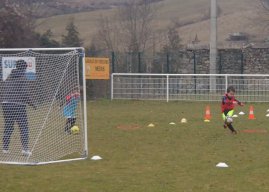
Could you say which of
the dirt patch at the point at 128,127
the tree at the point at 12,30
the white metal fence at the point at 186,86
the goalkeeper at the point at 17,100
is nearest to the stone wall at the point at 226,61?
the white metal fence at the point at 186,86

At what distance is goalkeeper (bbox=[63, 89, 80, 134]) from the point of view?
1503cm

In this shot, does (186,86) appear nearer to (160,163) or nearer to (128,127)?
(128,127)

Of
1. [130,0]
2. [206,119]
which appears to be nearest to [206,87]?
[206,119]

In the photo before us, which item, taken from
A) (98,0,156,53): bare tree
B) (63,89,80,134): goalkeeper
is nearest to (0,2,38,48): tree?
(63,89,80,134): goalkeeper

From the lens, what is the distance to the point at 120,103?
26.9 m

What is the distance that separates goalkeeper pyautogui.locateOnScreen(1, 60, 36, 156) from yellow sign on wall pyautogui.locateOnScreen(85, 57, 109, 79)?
14473 mm

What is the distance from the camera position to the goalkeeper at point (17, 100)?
12.4 meters

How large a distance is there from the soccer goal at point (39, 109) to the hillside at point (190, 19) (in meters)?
50.8

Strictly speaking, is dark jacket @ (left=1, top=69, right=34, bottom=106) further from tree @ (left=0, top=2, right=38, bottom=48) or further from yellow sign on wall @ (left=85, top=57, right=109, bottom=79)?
tree @ (left=0, top=2, right=38, bottom=48)

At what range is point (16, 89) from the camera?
12391mm

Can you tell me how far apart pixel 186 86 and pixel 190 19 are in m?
60.7

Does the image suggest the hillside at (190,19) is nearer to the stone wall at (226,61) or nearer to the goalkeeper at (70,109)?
the stone wall at (226,61)

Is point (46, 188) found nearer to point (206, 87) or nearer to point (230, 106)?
point (230, 106)

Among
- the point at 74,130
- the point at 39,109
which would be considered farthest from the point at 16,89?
the point at 74,130
